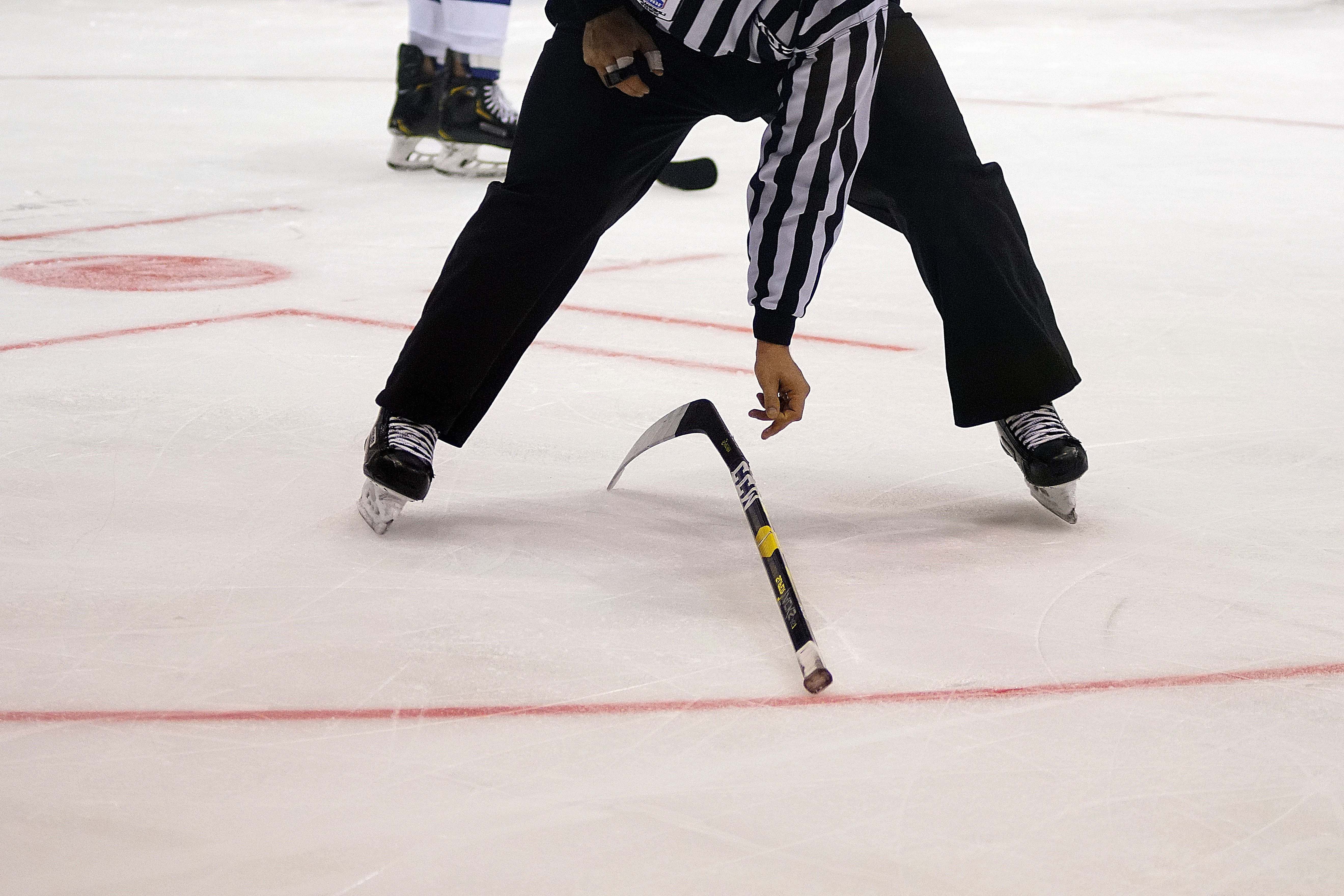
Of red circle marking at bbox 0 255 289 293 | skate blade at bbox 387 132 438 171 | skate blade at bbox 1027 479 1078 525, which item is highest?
skate blade at bbox 1027 479 1078 525

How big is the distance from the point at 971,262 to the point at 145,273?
2054 mm

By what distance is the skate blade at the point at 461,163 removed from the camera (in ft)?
15.4

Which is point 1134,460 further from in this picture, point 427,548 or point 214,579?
point 214,579

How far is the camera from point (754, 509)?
1.74 m

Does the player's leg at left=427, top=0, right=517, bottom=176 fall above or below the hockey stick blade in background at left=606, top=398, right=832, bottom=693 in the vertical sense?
below

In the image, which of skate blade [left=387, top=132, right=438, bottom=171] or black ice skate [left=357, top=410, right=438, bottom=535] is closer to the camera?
black ice skate [left=357, top=410, right=438, bottom=535]

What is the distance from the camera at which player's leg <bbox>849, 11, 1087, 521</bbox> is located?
1.87 meters

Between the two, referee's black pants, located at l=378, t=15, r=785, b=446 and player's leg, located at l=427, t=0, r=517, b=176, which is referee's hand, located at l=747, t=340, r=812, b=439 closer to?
referee's black pants, located at l=378, t=15, r=785, b=446

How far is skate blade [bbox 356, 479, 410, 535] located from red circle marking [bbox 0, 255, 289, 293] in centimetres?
149

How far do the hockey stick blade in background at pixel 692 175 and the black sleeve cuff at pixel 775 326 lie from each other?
2.81 meters

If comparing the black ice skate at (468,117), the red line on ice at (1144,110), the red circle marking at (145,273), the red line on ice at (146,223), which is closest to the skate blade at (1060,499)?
the red circle marking at (145,273)

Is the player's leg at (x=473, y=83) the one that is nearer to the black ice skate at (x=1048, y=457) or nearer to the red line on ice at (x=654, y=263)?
the red line on ice at (x=654, y=263)

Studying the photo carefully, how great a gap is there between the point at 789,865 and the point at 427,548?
785 mm

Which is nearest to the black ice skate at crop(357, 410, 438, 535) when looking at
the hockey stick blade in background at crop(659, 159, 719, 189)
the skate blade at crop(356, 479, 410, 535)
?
the skate blade at crop(356, 479, 410, 535)
